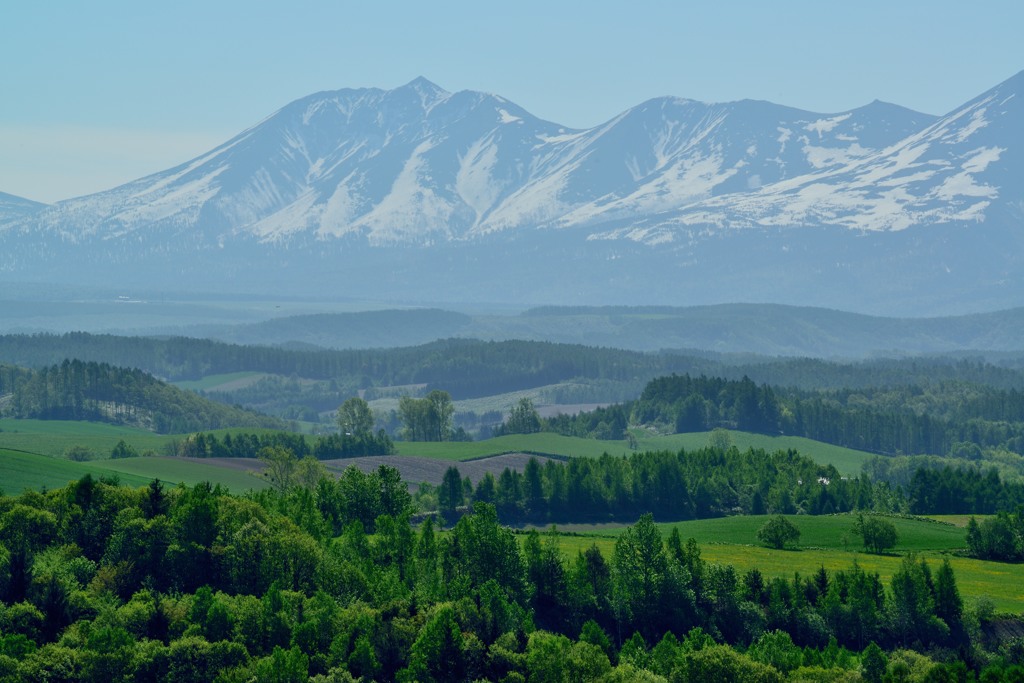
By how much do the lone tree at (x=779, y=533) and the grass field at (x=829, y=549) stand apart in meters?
1.02

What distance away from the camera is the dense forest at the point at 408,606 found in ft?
323

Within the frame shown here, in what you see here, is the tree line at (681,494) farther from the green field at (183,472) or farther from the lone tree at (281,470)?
the green field at (183,472)

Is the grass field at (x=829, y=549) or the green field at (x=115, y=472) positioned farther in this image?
the green field at (x=115, y=472)

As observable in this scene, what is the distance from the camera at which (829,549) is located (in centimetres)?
14538

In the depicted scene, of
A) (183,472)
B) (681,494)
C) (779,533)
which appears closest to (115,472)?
(183,472)

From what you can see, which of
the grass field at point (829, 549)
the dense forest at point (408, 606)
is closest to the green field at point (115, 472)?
the dense forest at point (408, 606)

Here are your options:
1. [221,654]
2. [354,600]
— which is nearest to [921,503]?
[354,600]

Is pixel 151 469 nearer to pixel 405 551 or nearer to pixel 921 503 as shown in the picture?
pixel 405 551

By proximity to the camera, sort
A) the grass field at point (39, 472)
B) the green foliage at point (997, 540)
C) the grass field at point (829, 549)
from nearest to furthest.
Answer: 1. the grass field at point (829, 549)
2. the green foliage at point (997, 540)
3. the grass field at point (39, 472)

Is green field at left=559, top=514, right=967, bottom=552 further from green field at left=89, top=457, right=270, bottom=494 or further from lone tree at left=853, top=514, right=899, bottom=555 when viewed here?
green field at left=89, top=457, right=270, bottom=494

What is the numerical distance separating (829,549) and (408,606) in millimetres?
50420

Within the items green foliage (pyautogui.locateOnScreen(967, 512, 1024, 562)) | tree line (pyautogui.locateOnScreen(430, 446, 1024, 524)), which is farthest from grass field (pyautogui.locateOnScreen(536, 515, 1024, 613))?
tree line (pyautogui.locateOnScreen(430, 446, 1024, 524))

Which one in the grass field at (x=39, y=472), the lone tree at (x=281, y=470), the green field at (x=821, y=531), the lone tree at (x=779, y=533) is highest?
the grass field at (x=39, y=472)

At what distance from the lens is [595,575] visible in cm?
12206
